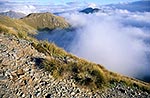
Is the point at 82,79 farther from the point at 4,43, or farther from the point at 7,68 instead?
the point at 4,43

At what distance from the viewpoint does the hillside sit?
49.5ft

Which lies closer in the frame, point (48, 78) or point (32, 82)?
point (32, 82)

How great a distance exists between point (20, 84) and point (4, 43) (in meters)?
5.14

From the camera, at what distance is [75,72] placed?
709 inches

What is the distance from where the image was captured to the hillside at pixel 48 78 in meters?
15.1

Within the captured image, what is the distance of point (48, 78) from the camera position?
16.6 m

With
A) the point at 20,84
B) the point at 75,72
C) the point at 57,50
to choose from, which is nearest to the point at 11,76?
the point at 20,84

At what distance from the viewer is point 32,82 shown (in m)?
15.6

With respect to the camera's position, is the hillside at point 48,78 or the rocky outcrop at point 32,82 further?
the hillside at point 48,78

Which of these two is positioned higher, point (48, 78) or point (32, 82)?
point (32, 82)

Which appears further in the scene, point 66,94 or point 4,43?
point 4,43

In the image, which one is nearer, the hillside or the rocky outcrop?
the rocky outcrop

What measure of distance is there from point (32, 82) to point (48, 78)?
3.89 ft

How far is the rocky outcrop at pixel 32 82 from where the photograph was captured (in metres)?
14.8
